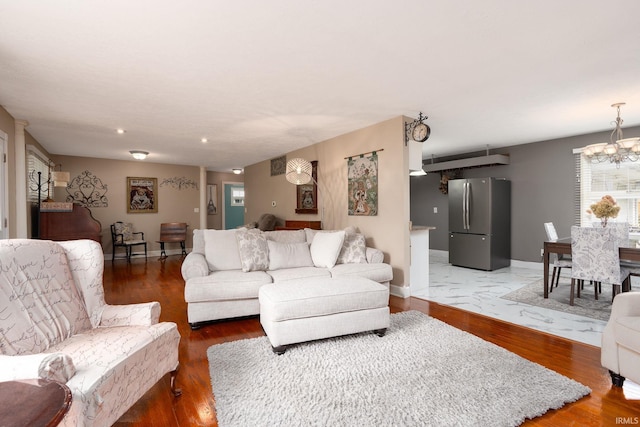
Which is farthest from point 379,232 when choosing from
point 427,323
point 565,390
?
point 565,390

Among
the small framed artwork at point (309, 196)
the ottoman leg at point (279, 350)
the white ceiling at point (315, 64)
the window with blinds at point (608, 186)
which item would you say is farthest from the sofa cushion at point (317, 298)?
the window with blinds at point (608, 186)

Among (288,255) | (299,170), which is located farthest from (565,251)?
(299,170)

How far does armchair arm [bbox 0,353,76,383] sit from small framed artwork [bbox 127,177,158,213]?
709 centimetres

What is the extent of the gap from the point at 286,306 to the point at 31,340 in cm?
146

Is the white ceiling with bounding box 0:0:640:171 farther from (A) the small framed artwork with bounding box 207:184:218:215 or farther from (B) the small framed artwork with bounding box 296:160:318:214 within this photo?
(A) the small framed artwork with bounding box 207:184:218:215

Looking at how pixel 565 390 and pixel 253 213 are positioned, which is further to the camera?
pixel 253 213

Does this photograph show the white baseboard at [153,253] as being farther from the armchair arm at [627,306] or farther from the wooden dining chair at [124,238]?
the armchair arm at [627,306]

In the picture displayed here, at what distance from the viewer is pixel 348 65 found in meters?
2.54

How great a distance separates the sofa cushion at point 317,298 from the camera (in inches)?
94.7

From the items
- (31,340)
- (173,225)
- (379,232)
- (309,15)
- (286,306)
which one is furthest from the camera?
(173,225)

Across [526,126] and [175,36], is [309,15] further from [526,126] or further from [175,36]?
[526,126]

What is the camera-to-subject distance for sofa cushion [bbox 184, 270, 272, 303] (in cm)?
293

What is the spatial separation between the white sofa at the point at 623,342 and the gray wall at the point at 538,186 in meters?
3.95

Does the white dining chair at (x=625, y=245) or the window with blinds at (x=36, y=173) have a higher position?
the window with blinds at (x=36, y=173)
